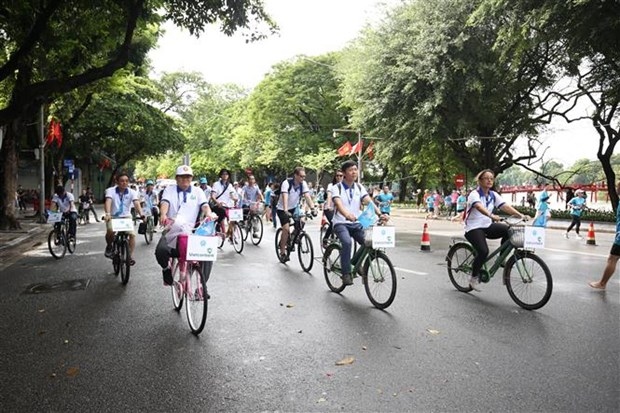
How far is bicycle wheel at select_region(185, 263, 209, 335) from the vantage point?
5.30 meters

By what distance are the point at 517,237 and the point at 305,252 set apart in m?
4.26

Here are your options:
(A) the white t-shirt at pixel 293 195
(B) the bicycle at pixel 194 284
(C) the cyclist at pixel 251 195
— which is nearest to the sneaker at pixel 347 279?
(B) the bicycle at pixel 194 284

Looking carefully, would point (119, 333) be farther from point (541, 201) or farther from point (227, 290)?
point (541, 201)

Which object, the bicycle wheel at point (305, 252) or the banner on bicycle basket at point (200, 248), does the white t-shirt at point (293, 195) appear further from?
the banner on bicycle basket at point (200, 248)

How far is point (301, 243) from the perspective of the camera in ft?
32.4

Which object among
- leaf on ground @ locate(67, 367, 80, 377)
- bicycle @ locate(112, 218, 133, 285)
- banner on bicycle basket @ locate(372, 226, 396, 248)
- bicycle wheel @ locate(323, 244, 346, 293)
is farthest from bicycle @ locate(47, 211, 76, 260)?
banner on bicycle basket @ locate(372, 226, 396, 248)

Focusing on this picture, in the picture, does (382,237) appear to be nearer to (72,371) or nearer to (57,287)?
(72,371)

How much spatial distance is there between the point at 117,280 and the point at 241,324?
12.4 feet

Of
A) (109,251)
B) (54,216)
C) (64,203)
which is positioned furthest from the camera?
(64,203)

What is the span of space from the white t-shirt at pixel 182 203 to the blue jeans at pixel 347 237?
199 cm

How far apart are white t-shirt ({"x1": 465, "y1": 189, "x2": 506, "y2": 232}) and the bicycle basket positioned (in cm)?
46

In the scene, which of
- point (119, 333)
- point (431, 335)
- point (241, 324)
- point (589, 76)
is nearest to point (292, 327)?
point (241, 324)

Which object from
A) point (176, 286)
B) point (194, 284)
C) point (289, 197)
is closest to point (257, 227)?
point (289, 197)

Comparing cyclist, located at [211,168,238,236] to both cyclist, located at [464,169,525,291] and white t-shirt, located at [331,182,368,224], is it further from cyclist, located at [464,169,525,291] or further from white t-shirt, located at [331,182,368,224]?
cyclist, located at [464,169,525,291]
